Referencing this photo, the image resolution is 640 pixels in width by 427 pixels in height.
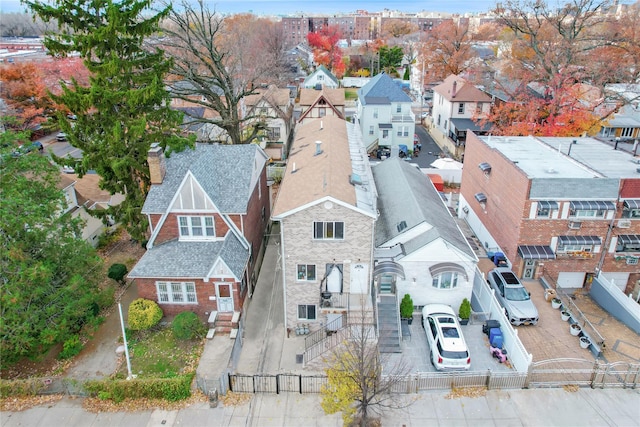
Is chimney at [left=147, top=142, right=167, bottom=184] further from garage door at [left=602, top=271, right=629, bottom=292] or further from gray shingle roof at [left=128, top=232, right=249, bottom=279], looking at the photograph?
garage door at [left=602, top=271, right=629, bottom=292]

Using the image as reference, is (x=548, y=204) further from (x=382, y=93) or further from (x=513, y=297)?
(x=382, y=93)

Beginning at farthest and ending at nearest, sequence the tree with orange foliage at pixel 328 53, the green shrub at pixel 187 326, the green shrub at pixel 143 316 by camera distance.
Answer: the tree with orange foliage at pixel 328 53 < the green shrub at pixel 143 316 < the green shrub at pixel 187 326

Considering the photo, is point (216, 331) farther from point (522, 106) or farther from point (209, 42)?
point (522, 106)

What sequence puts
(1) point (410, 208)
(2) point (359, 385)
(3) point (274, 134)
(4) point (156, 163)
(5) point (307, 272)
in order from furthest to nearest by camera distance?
(3) point (274, 134) < (1) point (410, 208) < (4) point (156, 163) < (5) point (307, 272) < (2) point (359, 385)

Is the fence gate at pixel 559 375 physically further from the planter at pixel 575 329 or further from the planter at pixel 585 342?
the planter at pixel 575 329

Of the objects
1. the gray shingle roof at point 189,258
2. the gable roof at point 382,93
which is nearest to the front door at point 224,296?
the gray shingle roof at point 189,258

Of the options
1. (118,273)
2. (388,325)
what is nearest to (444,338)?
(388,325)

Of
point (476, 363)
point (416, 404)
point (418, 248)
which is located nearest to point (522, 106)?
point (418, 248)
